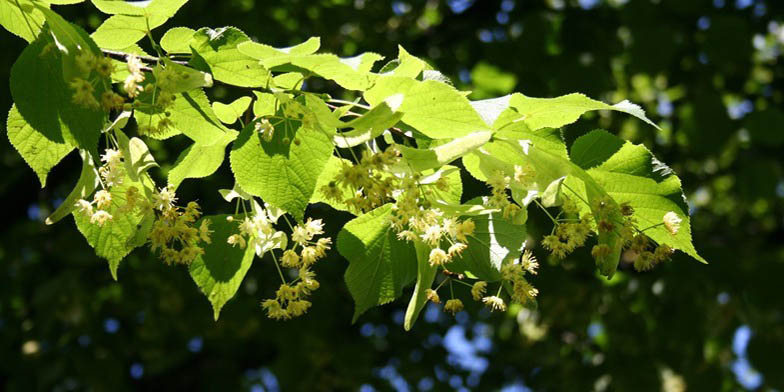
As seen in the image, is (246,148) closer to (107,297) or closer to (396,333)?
(396,333)

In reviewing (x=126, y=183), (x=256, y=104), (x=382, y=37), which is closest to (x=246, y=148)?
(x=256, y=104)

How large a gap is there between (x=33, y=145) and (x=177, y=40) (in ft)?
1.13

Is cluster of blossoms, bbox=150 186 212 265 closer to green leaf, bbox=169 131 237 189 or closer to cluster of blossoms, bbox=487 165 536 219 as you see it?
green leaf, bbox=169 131 237 189

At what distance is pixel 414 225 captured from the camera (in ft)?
4.00

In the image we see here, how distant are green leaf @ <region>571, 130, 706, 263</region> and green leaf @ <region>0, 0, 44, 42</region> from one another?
970 mm

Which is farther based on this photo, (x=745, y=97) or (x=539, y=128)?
(x=745, y=97)

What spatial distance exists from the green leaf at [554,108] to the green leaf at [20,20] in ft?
2.71

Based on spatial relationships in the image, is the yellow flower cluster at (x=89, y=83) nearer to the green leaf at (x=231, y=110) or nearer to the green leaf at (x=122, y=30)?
the green leaf at (x=122, y=30)

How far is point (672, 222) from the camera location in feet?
4.25

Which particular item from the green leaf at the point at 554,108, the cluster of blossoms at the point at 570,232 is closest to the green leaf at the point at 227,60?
the green leaf at the point at 554,108

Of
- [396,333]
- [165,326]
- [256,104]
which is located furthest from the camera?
[396,333]

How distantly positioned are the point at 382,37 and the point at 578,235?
12.9 ft

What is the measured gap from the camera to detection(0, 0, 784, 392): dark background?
4.57 m

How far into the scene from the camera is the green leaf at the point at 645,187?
4.38ft
